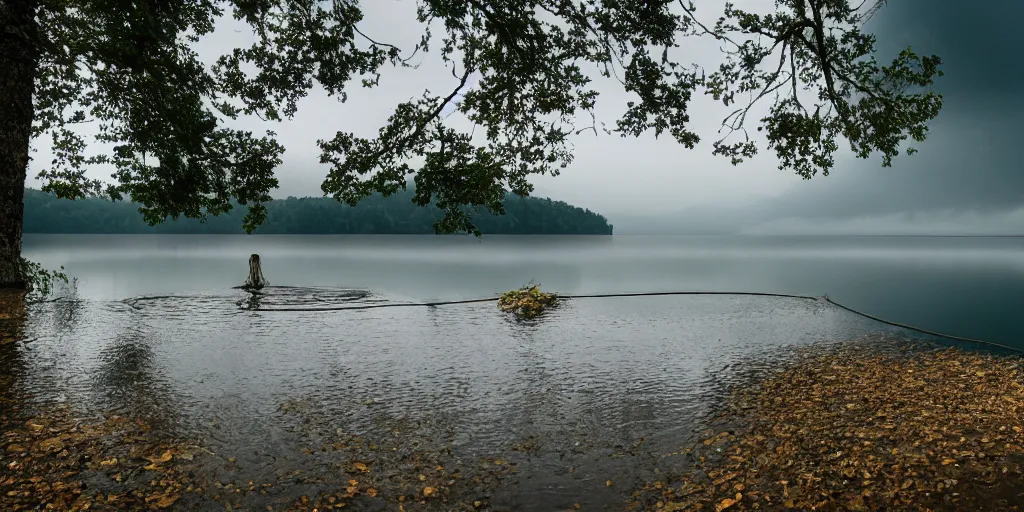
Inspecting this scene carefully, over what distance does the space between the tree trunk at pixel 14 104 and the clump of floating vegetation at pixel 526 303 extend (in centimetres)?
1870

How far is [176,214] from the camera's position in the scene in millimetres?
20016

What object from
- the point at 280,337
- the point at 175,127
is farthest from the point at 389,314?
the point at 175,127

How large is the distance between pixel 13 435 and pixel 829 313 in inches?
1162

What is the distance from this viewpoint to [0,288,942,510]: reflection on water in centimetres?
892

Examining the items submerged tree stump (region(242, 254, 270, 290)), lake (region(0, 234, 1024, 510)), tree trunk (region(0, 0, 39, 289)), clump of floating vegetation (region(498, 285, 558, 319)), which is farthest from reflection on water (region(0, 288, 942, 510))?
submerged tree stump (region(242, 254, 270, 290))

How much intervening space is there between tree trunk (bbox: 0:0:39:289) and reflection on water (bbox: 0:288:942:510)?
11.7 ft

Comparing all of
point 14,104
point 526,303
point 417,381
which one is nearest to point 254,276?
point 14,104

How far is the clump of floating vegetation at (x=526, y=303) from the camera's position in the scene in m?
25.5

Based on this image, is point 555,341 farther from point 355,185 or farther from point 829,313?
point 829,313

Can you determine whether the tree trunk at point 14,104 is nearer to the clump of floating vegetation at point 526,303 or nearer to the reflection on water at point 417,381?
the reflection on water at point 417,381

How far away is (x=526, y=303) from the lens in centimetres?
2666

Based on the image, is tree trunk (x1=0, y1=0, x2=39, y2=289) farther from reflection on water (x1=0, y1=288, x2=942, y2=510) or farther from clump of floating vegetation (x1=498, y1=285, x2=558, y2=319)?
clump of floating vegetation (x1=498, y1=285, x2=558, y2=319)

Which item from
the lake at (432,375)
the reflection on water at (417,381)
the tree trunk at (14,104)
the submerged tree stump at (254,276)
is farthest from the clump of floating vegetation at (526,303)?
the tree trunk at (14,104)

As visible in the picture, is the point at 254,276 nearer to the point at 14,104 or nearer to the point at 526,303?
the point at 14,104
